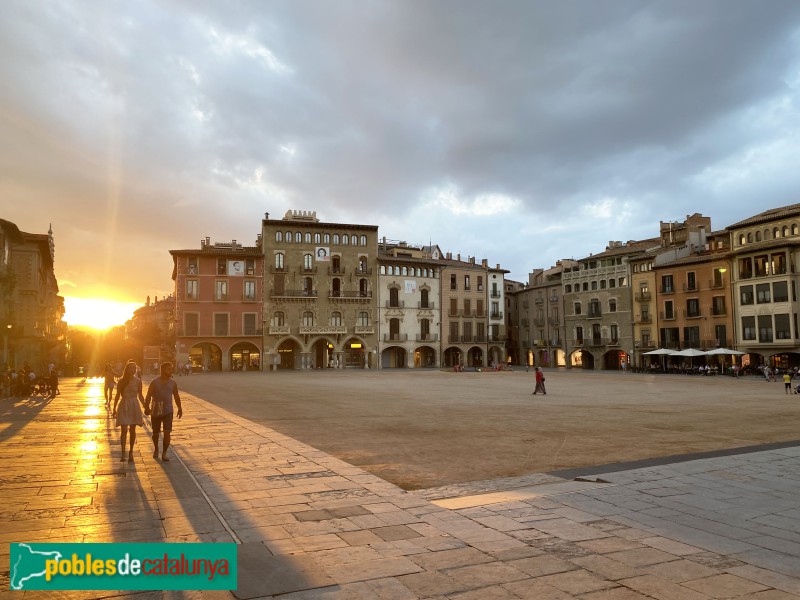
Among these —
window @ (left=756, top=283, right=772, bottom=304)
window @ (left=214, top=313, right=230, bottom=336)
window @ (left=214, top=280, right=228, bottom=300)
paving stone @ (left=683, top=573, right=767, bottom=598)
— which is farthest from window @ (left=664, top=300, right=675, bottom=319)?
paving stone @ (left=683, top=573, right=767, bottom=598)

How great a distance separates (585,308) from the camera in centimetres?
7131

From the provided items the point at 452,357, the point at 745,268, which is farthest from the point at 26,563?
the point at 452,357

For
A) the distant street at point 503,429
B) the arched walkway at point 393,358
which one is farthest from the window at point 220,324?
the distant street at point 503,429

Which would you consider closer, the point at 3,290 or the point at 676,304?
the point at 3,290

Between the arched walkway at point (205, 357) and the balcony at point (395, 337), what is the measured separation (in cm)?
1922

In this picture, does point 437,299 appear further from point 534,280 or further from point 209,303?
point 209,303

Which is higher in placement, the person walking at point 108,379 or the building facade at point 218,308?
the building facade at point 218,308

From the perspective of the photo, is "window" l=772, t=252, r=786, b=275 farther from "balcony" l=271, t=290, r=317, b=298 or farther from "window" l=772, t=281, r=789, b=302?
"balcony" l=271, t=290, r=317, b=298

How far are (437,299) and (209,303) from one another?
2770 cm

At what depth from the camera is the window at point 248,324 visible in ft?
211

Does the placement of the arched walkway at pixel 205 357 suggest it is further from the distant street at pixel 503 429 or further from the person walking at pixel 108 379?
the person walking at pixel 108 379

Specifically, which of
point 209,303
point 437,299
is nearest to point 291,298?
point 209,303

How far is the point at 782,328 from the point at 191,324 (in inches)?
2219

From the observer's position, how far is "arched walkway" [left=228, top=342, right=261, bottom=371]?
65.4 m
